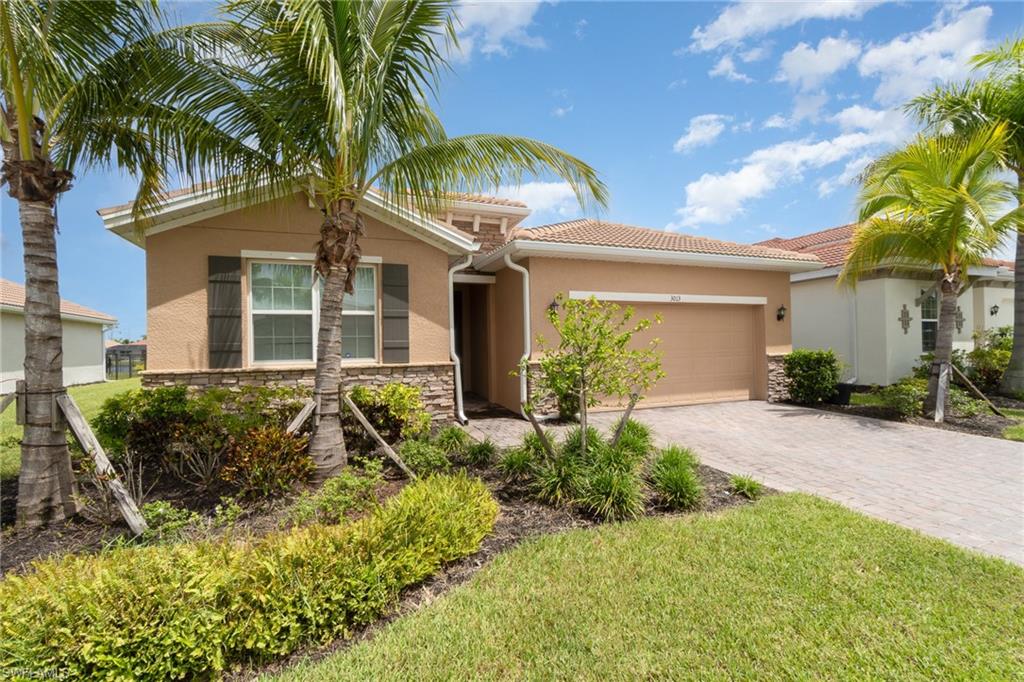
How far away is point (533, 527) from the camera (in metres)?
4.50

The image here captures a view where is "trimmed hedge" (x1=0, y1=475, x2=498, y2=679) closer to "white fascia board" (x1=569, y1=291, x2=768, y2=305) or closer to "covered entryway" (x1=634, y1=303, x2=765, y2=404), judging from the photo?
"white fascia board" (x1=569, y1=291, x2=768, y2=305)

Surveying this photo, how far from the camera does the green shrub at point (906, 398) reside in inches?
369

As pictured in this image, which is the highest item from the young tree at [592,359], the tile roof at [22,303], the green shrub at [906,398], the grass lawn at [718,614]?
the tile roof at [22,303]

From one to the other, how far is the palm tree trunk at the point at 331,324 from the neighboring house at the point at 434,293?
191 centimetres

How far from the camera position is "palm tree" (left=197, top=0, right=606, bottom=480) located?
4930mm

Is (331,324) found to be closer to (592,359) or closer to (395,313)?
(592,359)

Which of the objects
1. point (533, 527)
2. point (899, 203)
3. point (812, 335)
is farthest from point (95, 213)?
point (812, 335)

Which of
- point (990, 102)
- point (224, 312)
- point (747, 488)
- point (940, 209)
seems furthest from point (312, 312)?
point (990, 102)

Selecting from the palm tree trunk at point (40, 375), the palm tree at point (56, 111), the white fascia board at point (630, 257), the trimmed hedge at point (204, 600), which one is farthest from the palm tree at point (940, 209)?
the palm tree trunk at point (40, 375)

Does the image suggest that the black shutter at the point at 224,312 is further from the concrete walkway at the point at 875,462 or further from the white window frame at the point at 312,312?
the concrete walkway at the point at 875,462

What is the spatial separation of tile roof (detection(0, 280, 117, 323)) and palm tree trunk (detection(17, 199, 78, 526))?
10830 millimetres

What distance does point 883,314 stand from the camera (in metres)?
13.4

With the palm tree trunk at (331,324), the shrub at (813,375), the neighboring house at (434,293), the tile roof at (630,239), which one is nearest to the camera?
the palm tree trunk at (331,324)

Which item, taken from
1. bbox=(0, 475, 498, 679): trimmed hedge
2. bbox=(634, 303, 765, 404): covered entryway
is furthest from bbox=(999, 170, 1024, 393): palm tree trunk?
bbox=(0, 475, 498, 679): trimmed hedge
